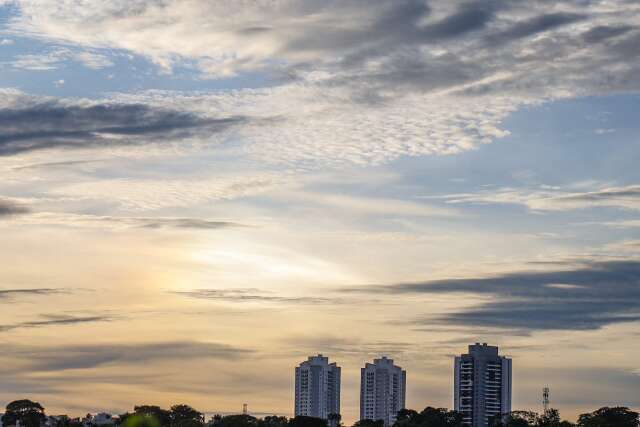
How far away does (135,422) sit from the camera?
106188mm
